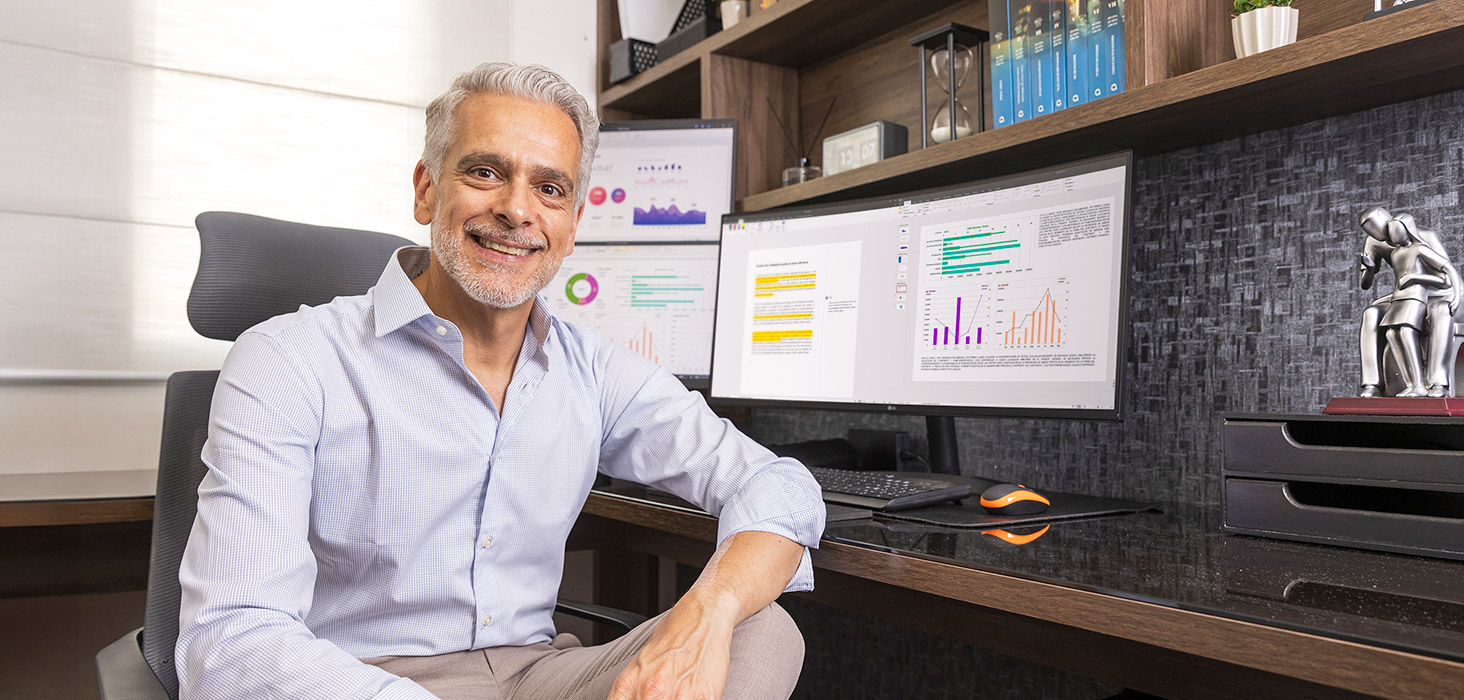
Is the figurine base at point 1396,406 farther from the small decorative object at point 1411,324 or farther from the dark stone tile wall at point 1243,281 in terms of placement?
the dark stone tile wall at point 1243,281

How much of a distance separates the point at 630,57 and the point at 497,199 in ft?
4.59

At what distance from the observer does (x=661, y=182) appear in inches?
86.3

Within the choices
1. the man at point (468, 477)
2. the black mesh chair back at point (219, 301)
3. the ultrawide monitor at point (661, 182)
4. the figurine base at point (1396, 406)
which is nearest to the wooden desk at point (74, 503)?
the black mesh chair back at point (219, 301)

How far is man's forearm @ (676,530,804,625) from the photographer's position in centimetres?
95

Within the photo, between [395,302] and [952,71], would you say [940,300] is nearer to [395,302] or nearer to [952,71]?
[952,71]

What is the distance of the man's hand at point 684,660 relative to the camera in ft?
2.82

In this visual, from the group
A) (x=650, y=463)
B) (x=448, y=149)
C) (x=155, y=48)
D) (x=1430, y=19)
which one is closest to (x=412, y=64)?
(x=155, y=48)

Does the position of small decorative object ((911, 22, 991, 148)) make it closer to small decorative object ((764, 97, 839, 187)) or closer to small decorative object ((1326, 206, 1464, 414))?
small decorative object ((764, 97, 839, 187))

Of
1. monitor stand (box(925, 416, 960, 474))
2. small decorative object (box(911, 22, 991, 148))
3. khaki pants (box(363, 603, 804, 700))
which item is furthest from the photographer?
small decorative object (box(911, 22, 991, 148))

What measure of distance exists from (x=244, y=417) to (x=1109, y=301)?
1.02 meters

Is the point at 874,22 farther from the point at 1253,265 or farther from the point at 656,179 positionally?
the point at 1253,265

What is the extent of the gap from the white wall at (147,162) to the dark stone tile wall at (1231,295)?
1.61 meters

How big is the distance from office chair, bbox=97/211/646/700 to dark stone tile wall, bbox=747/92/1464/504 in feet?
2.68

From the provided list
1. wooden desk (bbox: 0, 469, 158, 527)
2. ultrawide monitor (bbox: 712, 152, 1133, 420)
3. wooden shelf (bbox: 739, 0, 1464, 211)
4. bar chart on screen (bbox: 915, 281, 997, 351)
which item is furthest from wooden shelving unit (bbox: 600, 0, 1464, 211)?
wooden desk (bbox: 0, 469, 158, 527)
